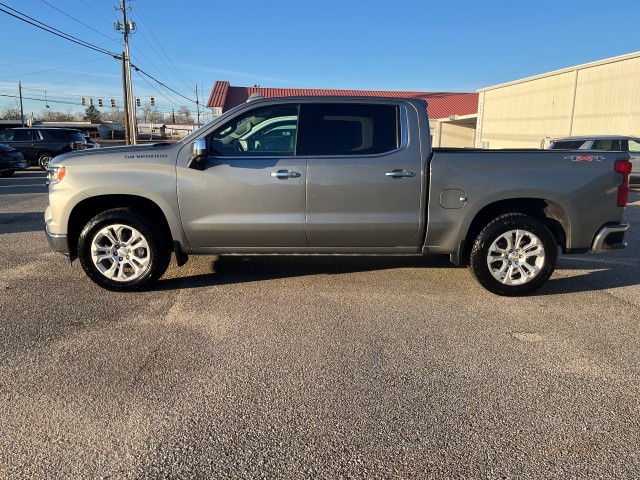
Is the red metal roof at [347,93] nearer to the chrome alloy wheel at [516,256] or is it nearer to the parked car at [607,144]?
the parked car at [607,144]

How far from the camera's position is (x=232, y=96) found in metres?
39.1

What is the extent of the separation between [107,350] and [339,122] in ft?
9.61

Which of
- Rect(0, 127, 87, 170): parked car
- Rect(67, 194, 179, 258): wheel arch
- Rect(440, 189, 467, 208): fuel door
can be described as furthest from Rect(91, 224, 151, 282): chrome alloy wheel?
Rect(0, 127, 87, 170): parked car

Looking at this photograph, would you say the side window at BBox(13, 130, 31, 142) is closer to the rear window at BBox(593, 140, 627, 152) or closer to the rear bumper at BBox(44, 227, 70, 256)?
the rear bumper at BBox(44, 227, 70, 256)

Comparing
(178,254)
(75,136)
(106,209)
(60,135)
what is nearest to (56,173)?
(106,209)

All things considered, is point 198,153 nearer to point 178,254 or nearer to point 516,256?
point 178,254

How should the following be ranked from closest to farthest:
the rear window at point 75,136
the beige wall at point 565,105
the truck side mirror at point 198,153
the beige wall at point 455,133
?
1. the truck side mirror at point 198,153
2. the beige wall at point 565,105
3. the rear window at point 75,136
4. the beige wall at point 455,133

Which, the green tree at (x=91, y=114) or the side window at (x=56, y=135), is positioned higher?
the green tree at (x=91, y=114)

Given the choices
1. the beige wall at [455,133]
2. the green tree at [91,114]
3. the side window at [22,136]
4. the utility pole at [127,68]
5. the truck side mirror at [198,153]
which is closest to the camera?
the truck side mirror at [198,153]

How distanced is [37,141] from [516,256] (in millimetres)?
21802

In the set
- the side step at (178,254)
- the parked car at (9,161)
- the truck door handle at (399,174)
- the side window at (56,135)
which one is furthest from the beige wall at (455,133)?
the side step at (178,254)

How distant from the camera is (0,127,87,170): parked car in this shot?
20.9 metres

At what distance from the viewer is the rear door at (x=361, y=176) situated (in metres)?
4.75

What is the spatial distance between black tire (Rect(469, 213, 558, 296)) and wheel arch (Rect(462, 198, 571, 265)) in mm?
129
